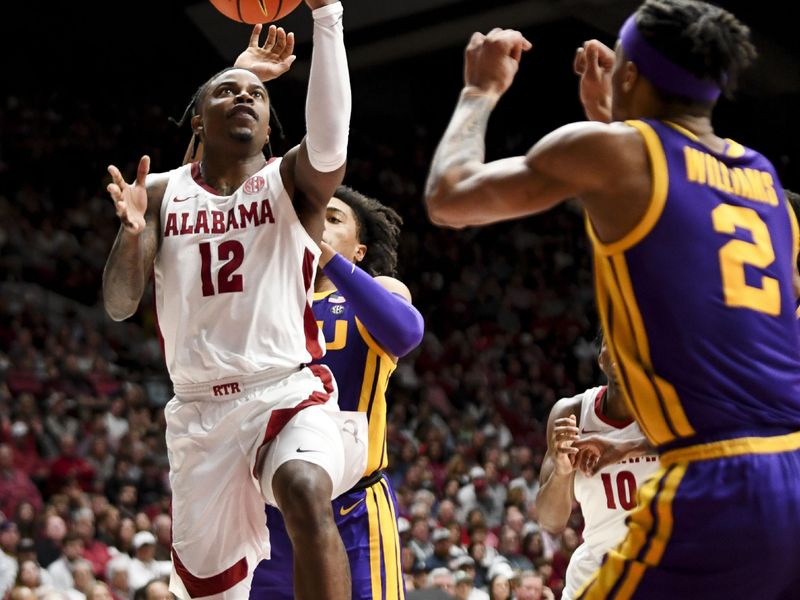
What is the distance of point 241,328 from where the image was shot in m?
4.04

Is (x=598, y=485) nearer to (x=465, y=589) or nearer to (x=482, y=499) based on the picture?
(x=465, y=589)

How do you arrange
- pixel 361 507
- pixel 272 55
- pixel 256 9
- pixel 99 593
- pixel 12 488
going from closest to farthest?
pixel 361 507 → pixel 272 55 → pixel 256 9 → pixel 99 593 → pixel 12 488

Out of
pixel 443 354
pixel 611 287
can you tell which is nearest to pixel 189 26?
pixel 443 354

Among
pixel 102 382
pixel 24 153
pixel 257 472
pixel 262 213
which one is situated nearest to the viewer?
pixel 257 472

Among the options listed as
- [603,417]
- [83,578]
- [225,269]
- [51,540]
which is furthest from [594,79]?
[51,540]

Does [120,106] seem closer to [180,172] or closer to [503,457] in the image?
[503,457]

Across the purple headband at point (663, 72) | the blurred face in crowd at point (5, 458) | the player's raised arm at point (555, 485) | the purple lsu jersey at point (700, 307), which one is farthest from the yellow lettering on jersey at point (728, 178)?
the blurred face in crowd at point (5, 458)

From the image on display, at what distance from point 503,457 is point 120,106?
788cm

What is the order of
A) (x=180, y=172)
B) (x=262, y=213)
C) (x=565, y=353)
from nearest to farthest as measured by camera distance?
(x=262, y=213), (x=180, y=172), (x=565, y=353)

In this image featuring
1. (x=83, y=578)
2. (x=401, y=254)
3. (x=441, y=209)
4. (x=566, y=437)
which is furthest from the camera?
(x=401, y=254)

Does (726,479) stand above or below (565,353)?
above

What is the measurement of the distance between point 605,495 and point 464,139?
2.27 meters

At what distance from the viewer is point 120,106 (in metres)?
17.2

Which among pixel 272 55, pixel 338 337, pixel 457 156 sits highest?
pixel 272 55
